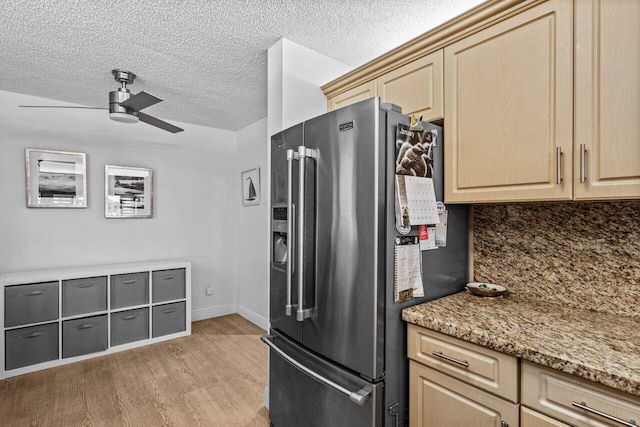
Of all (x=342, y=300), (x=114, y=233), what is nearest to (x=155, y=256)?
(x=114, y=233)

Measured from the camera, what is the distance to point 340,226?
146 centimetres

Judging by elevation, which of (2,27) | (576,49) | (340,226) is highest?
(2,27)

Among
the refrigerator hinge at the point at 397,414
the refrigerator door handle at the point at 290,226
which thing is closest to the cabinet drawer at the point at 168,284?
the refrigerator door handle at the point at 290,226

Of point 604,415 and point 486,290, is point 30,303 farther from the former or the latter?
point 604,415

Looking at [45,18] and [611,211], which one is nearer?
[611,211]

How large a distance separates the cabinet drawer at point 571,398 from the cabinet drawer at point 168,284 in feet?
10.8

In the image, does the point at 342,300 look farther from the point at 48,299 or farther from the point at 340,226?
the point at 48,299

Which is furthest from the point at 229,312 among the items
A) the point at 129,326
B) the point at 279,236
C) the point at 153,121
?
the point at 279,236

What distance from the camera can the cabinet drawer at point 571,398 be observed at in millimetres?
921

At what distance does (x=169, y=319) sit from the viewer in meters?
3.53

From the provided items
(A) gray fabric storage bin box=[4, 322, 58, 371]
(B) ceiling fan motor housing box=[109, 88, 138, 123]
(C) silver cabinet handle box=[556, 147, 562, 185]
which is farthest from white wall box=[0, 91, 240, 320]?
(C) silver cabinet handle box=[556, 147, 562, 185]

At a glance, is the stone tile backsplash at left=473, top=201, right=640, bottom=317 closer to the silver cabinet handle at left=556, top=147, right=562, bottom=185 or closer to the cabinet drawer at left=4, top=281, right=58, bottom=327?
the silver cabinet handle at left=556, top=147, right=562, bottom=185

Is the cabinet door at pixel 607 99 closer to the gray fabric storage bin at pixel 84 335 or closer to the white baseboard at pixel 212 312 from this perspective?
the gray fabric storage bin at pixel 84 335

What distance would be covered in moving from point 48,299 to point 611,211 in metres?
3.92
